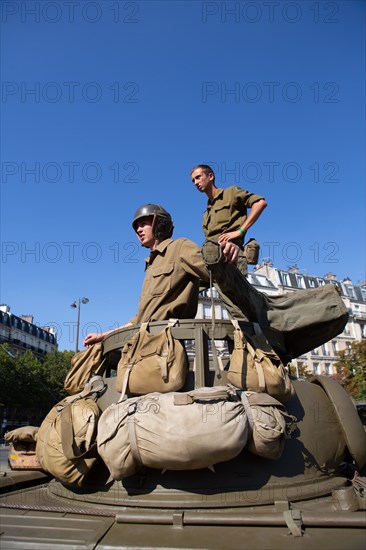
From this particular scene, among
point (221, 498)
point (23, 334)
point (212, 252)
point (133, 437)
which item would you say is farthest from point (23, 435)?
point (23, 334)

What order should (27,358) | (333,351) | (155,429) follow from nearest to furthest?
(155,429) < (27,358) < (333,351)

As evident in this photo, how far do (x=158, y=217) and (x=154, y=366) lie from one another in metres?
2.11

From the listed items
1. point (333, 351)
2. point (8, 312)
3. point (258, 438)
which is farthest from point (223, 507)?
point (8, 312)

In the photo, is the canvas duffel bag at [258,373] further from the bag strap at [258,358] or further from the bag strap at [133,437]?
the bag strap at [133,437]

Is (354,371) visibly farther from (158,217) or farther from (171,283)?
(171,283)

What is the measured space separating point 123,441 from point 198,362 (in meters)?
1.02

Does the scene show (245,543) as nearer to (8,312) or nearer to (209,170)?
(209,170)

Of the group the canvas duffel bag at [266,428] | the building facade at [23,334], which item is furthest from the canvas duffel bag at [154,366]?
the building facade at [23,334]

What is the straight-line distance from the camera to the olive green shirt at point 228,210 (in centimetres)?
507

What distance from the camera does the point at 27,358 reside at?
147 feet

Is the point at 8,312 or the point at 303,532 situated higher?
the point at 8,312

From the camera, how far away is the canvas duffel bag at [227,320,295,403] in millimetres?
3549

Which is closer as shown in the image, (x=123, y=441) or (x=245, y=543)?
(x=245, y=543)

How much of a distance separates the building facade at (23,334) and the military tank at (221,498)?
57575mm
